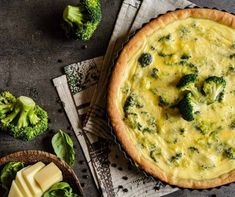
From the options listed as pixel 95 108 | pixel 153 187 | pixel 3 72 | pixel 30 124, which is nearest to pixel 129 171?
pixel 153 187

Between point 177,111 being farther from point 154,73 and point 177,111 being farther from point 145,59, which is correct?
point 145,59

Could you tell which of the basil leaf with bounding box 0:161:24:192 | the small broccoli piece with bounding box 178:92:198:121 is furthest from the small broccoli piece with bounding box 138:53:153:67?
the basil leaf with bounding box 0:161:24:192

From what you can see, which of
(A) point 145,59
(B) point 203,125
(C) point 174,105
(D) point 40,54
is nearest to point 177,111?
(C) point 174,105

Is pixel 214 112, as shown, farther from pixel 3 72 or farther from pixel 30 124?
pixel 3 72

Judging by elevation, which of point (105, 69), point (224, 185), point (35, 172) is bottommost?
point (35, 172)

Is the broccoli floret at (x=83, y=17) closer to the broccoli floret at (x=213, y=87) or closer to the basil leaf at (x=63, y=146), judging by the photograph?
the basil leaf at (x=63, y=146)

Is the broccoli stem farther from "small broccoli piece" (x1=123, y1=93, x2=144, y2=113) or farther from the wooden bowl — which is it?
the wooden bowl

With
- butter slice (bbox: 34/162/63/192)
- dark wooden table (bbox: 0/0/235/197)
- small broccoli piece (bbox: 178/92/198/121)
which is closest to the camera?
small broccoli piece (bbox: 178/92/198/121)

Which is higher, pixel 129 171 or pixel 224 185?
pixel 224 185
